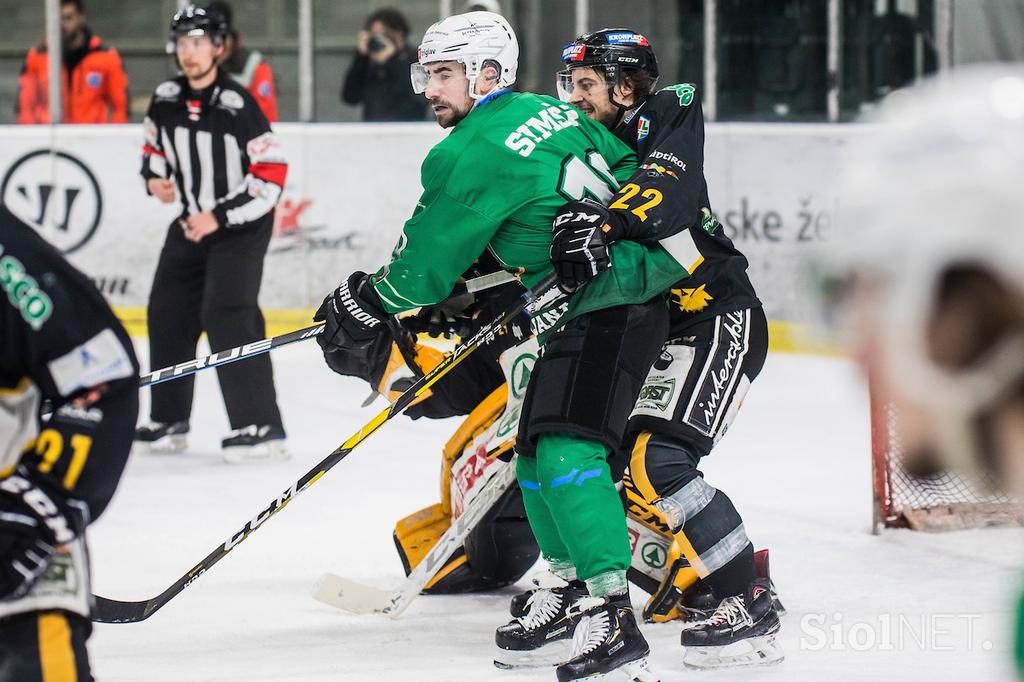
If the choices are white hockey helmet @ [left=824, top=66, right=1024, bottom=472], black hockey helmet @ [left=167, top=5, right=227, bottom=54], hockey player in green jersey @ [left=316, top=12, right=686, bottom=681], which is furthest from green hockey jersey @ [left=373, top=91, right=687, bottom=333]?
black hockey helmet @ [left=167, top=5, right=227, bottom=54]

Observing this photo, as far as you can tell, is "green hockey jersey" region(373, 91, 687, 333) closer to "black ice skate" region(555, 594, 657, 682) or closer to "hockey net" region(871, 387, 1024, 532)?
"black ice skate" region(555, 594, 657, 682)

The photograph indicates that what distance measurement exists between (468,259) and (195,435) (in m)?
2.74

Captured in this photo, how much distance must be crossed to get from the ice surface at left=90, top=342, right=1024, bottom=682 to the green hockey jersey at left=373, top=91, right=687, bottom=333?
660mm

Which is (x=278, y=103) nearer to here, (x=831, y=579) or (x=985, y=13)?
(x=985, y=13)

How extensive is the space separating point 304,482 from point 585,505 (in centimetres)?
52

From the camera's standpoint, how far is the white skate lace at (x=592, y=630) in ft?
7.70

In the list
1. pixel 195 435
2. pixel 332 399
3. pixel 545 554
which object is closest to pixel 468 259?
pixel 545 554

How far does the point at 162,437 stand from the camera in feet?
15.2

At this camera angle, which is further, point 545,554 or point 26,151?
point 26,151

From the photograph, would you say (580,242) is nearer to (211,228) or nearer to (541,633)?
(541,633)

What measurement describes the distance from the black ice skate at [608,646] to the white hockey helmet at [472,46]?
0.88 meters

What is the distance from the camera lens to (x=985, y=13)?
20.2ft

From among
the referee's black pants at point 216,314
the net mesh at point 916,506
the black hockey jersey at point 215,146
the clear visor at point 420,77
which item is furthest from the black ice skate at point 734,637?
the black hockey jersey at point 215,146

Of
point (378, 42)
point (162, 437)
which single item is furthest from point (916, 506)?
point (378, 42)
